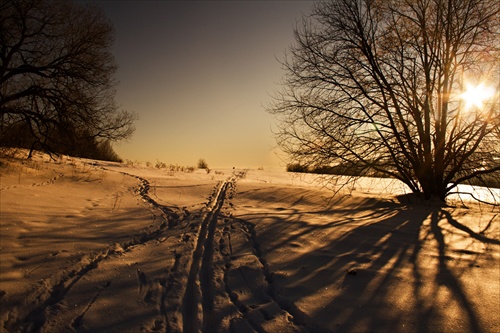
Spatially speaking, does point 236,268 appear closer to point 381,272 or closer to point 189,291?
point 189,291

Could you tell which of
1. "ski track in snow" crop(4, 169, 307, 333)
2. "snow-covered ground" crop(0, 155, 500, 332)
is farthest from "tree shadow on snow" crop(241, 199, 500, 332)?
"ski track in snow" crop(4, 169, 307, 333)

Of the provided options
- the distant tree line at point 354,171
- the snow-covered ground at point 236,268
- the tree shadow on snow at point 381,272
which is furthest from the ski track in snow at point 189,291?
the distant tree line at point 354,171

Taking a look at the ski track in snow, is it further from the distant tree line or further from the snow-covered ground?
the distant tree line

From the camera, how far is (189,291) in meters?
3.52

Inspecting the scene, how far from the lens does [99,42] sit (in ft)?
35.9

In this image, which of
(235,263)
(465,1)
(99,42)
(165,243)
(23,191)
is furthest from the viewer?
(99,42)

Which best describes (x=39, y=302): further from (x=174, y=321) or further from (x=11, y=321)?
(x=174, y=321)

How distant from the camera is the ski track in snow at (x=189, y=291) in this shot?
2871 mm

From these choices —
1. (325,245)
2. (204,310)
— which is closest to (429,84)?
(325,245)

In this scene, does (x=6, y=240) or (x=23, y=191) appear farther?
(x=23, y=191)

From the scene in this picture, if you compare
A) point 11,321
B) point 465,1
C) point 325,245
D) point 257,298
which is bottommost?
point 11,321

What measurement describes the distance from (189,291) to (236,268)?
0.79m

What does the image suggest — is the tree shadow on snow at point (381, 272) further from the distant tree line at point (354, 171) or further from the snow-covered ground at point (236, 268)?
the distant tree line at point (354, 171)

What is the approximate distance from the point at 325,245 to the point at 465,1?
8.37 m
